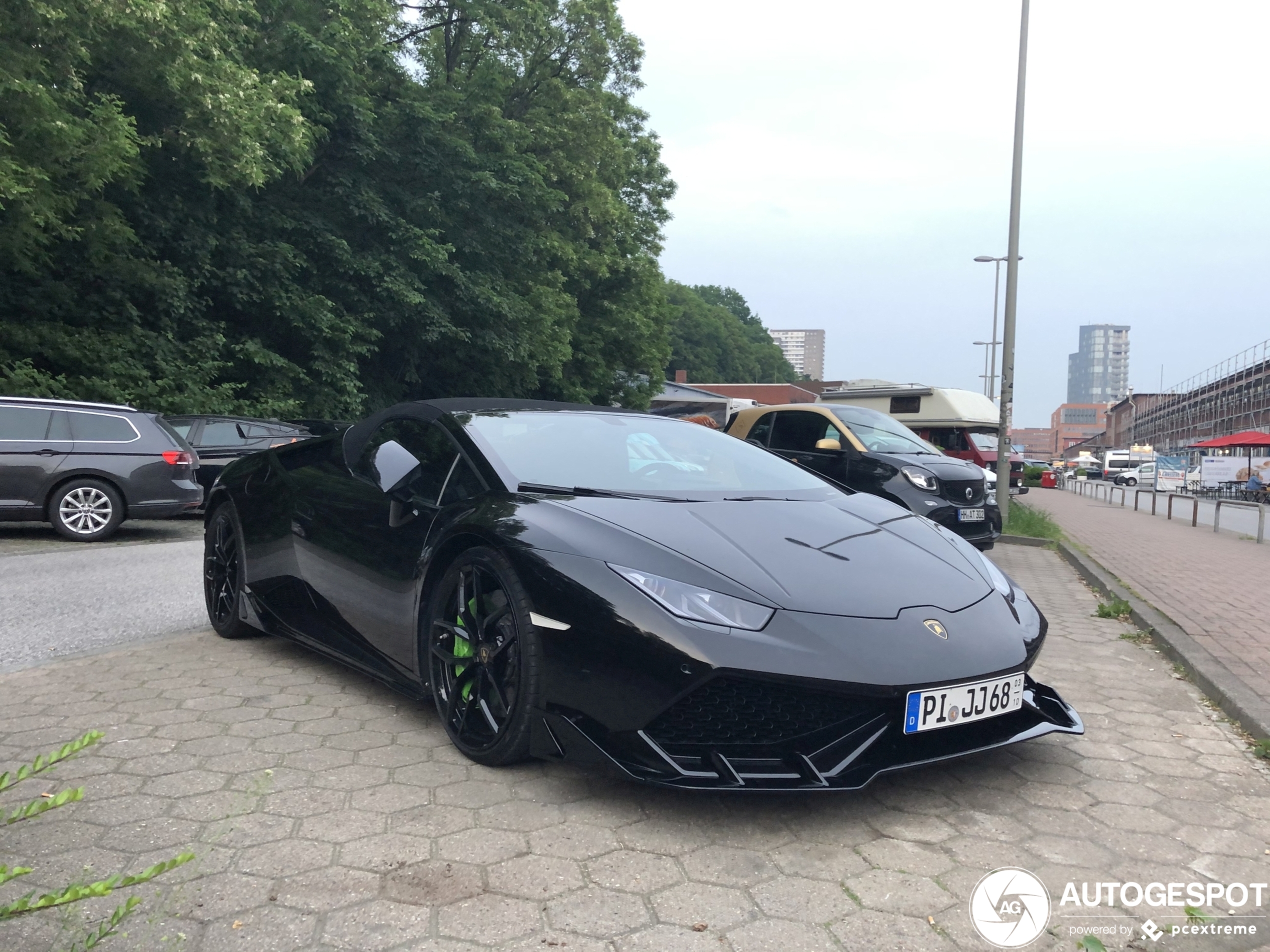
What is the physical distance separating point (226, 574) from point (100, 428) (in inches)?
247

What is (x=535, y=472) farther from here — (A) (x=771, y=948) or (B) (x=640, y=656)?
(A) (x=771, y=948)

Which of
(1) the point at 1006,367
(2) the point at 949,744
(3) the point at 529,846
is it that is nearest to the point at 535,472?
(3) the point at 529,846

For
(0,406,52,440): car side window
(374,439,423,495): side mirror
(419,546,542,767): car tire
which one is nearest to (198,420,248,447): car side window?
(0,406,52,440): car side window

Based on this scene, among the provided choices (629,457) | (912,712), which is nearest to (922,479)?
(629,457)

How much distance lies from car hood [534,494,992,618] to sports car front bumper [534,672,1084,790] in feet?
0.92

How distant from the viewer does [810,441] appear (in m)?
10.4

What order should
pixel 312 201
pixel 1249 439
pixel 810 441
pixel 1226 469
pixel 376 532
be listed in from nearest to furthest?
pixel 376 532 < pixel 810 441 < pixel 312 201 < pixel 1226 469 < pixel 1249 439

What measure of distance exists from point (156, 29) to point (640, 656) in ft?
50.7

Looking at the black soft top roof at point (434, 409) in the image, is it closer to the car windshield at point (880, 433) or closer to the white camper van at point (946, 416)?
the car windshield at point (880, 433)

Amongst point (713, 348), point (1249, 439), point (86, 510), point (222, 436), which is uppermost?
point (713, 348)

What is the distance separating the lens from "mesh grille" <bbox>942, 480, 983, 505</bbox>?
9.12 metres

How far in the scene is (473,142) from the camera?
83.1 ft

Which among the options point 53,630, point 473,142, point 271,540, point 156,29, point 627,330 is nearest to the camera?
point 271,540

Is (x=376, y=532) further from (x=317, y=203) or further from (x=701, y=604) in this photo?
(x=317, y=203)
